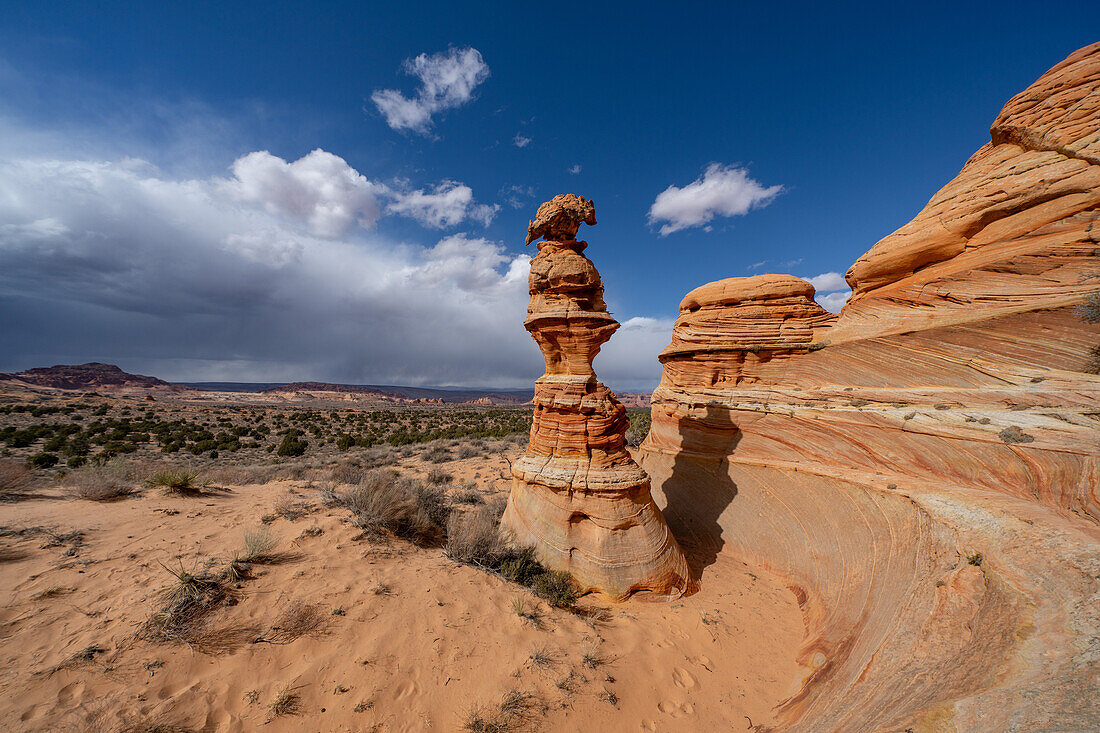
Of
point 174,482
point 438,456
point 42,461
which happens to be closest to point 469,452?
point 438,456

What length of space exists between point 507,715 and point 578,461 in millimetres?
4460

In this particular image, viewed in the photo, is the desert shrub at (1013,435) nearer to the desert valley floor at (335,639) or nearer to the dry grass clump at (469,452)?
the desert valley floor at (335,639)

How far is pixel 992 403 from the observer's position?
22.0 feet

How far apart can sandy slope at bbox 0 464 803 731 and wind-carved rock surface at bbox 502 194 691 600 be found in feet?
2.78

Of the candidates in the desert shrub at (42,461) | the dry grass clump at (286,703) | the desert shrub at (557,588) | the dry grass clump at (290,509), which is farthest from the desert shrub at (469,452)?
the desert shrub at (42,461)

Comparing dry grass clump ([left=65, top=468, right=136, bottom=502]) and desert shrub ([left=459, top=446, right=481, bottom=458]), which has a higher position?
dry grass clump ([left=65, top=468, right=136, bottom=502])

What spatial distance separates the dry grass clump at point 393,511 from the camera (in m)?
7.43

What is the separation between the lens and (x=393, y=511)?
25.1ft

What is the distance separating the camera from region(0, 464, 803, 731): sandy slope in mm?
3625

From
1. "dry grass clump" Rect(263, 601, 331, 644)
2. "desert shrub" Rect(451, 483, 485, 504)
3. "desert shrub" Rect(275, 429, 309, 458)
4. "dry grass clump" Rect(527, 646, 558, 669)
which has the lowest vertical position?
"desert shrub" Rect(275, 429, 309, 458)

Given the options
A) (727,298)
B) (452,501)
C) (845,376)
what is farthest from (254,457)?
(845,376)

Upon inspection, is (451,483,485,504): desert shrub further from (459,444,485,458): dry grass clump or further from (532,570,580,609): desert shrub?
(459,444,485,458): dry grass clump

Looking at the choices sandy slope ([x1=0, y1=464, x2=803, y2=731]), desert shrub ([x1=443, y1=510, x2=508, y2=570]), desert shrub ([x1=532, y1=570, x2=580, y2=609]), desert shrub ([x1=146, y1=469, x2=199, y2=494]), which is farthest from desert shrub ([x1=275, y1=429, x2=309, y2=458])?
desert shrub ([x1=532, y1=570, x2=580, y2=609])

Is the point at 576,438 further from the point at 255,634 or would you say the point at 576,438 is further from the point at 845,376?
the point at 845,376
